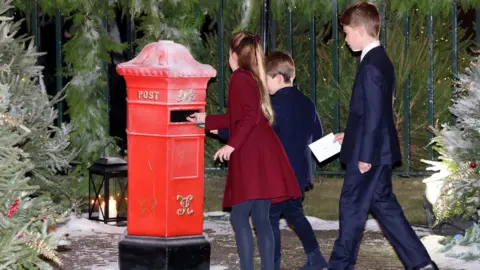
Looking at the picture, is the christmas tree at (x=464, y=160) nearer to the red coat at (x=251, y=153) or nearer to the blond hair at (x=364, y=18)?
A: the blond hair at (x=364, y=18)

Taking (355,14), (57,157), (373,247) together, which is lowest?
(373,247)

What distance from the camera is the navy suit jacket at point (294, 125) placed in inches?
302

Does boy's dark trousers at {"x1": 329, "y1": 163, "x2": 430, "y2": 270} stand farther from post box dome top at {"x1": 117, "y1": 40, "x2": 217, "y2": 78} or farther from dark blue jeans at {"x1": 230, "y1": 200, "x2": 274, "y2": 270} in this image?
post box dome top at {"x1": 117, "y1": 40, "x2": 217, "y2": 78}

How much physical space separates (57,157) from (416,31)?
364cm

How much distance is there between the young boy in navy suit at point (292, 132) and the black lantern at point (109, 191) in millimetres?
2262

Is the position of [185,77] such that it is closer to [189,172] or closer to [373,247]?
[189,172]

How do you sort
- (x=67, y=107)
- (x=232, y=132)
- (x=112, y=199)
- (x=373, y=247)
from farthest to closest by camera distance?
(x=67, y=107) → (x=112, y=199) → (x=373, y=247) → (x=232, y=132)

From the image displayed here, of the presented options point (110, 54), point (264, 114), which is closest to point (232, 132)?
point (264, 114)

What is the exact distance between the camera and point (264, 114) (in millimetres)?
7184

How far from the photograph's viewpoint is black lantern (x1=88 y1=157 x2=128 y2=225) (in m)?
9.52

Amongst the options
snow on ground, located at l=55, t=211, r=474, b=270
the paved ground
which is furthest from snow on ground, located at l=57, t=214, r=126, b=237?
the paved ground

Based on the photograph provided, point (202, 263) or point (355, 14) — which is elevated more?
point (355, 14)

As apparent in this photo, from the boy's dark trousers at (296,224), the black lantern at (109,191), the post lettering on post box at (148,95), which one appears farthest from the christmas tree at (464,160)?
the black lantern at (109,191)

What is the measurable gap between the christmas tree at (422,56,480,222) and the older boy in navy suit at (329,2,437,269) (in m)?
1.25
